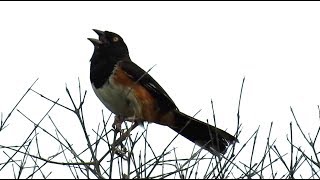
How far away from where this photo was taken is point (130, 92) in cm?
519

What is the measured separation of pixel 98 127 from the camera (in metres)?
3.37

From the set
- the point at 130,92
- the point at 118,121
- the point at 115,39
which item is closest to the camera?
the point at 118,121

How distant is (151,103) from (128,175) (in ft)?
8.63

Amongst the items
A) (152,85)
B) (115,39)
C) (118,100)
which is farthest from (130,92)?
(115,39)

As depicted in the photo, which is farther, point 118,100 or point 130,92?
point 130,92

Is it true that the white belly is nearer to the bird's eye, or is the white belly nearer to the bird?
the bird

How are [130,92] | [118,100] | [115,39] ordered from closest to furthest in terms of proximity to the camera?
[118,100]
[130,92]
[115,39]

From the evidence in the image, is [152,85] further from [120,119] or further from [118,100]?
[120,119]

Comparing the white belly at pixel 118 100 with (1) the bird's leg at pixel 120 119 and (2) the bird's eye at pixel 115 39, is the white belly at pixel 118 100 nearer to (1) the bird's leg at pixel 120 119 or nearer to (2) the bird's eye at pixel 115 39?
(1) the bird's leg at pixel 120 119

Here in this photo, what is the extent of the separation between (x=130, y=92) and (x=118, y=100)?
0.18 m

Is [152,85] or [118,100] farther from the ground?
[152,85]

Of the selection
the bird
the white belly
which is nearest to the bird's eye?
the bird

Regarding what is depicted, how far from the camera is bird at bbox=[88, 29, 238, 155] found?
5105mm

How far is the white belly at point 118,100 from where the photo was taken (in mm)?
5070
